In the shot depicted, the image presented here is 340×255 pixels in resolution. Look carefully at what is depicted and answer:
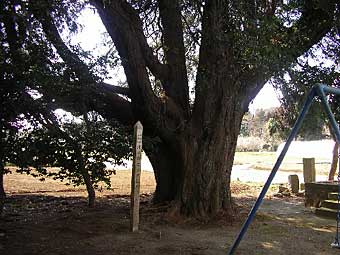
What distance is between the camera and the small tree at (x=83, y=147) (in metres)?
6.29

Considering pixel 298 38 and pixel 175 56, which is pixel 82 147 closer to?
pixel 175 56

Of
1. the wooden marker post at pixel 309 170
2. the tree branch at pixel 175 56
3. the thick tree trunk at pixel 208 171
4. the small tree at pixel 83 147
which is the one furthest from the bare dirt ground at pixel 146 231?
the wooden marker post at pixel 309 170

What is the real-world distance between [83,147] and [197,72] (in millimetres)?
2888

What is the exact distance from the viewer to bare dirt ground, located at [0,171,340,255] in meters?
5.67

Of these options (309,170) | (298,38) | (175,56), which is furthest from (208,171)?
(309,170)

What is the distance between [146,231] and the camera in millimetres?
6727

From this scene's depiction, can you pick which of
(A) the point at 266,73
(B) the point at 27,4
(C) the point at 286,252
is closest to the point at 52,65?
(B) the point at 27,4

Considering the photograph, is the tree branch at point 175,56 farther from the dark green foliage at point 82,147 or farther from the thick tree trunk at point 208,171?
the dark green foliage at point 82,147

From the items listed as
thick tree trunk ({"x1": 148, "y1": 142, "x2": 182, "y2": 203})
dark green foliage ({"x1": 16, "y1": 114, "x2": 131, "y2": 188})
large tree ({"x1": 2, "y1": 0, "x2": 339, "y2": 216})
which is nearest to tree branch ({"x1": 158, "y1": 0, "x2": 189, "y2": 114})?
large tree ({"x1": 2, "y1": 0, "x2": 339, "y2": 216})

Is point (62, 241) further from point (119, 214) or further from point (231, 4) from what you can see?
point (231, 4)

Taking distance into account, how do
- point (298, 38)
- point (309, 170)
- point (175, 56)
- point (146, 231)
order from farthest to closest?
point (309, 170)
point (175, 56)
point (298, 38)
point (146, 231)

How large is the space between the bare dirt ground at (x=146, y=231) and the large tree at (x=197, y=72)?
0.74m

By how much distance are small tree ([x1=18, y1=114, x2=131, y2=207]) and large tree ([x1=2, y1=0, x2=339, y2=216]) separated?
1.42ft

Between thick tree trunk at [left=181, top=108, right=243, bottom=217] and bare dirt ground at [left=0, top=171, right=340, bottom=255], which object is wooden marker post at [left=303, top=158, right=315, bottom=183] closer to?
bare dirt ground at [left=0, top=171, right=340, bottom=255]
